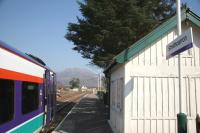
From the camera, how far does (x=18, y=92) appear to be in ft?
30.0

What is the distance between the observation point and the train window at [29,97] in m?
10.1

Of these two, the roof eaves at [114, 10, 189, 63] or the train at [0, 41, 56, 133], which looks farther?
the roof eaves at [114, 10, 189, 63]

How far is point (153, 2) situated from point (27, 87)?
63.8ft

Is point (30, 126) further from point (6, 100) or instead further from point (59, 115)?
point (59, 115)

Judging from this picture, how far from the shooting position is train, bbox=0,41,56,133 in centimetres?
764

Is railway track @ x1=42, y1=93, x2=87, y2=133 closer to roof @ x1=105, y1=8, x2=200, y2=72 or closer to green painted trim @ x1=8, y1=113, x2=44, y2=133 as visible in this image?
green painted trim @ x1=8, y1=113, x2=44, y2=133

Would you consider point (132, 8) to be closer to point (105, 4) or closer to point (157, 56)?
point (105, 4)

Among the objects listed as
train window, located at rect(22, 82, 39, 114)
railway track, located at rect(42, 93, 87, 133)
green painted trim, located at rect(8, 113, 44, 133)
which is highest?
train window, located at rect(22, 82, 39, 114)

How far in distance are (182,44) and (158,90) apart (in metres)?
4.18

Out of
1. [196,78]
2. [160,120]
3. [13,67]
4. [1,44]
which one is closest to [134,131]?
[160,120]

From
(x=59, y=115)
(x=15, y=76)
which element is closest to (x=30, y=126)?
(x=15, y=76)

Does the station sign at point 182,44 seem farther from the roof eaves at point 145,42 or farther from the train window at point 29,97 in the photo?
the train window at point 29,97

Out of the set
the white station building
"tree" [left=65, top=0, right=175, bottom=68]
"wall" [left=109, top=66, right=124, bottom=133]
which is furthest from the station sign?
"tree" [left=65, top=0, right=175, bottom=68]

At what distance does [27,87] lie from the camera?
10648 mm
